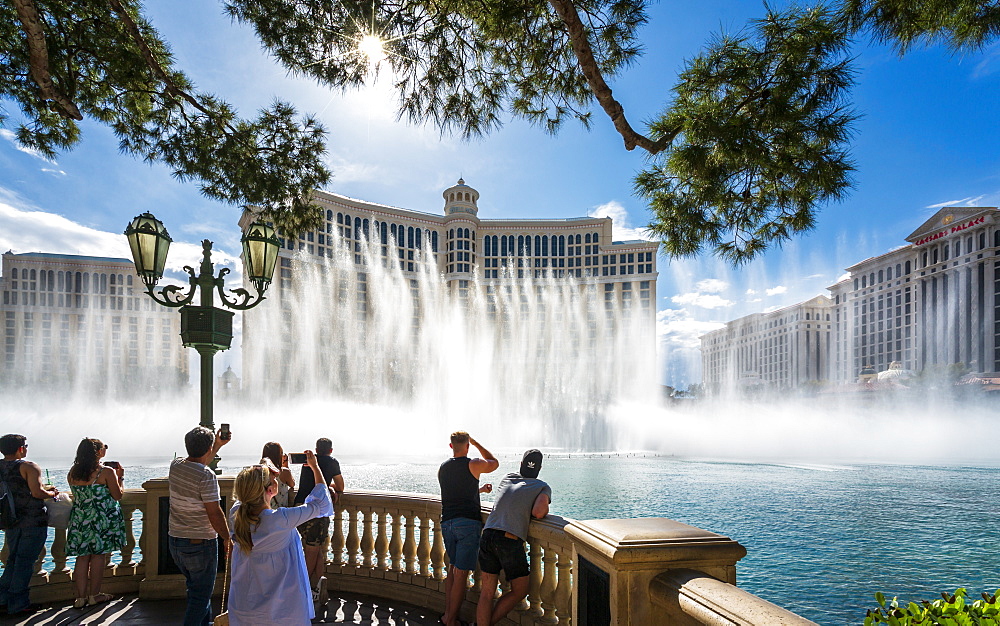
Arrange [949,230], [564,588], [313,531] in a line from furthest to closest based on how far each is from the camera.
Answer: [949,230]
[313,531]
[564,588]

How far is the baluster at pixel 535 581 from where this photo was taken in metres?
4.32

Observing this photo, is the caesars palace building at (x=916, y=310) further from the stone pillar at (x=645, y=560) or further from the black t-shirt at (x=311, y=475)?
the stone pillar at (x=645, y=560)

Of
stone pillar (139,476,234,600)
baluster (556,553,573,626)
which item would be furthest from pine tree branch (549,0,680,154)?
stone pillar (139,476,234,600)

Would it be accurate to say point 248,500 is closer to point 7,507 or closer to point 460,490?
point 460,490

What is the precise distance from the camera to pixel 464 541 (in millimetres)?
4578

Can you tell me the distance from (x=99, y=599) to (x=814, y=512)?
1409 centimetres

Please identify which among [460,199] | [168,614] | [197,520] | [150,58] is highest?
[460,199]

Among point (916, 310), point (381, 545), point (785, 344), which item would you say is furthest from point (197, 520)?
point (785, 344)

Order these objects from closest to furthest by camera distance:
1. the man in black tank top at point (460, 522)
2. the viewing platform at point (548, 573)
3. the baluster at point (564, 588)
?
the viewing platform at point (548, 573), the baluster at point (564, 588), the man in black tank top at point (460, 522)

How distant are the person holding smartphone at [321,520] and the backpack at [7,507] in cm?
228

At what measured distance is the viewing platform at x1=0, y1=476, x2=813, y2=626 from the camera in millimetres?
2455

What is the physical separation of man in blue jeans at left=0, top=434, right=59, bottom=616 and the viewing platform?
1.32 feet

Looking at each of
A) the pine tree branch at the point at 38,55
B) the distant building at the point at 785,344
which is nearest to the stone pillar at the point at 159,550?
the pine tree branch at the point at 38,55

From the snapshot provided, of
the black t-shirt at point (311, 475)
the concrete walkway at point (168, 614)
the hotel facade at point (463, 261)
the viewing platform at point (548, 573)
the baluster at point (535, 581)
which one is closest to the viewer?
the viewing platform at point (548, 573)
